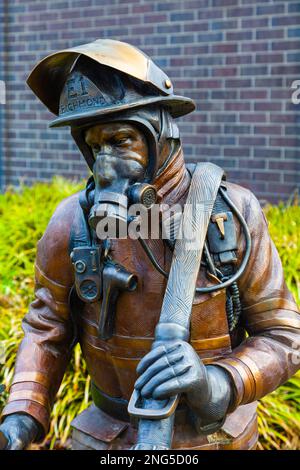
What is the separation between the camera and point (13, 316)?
386cm

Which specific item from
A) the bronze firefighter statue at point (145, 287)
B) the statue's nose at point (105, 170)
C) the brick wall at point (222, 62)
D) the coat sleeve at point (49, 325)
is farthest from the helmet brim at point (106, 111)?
the brick wall at point (222, 62)

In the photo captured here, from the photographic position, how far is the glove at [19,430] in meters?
1.82

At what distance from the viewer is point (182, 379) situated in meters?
1.55

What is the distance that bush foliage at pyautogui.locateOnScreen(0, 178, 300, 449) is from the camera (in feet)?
11.0

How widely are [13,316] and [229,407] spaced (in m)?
2.38

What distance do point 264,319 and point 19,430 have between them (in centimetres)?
85

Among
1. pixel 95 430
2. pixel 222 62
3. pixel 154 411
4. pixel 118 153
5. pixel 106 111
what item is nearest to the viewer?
pixel 154 411

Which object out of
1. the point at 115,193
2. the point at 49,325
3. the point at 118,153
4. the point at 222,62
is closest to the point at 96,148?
the point at 118,153

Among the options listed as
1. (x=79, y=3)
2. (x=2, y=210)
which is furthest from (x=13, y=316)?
(x=79, y=3)

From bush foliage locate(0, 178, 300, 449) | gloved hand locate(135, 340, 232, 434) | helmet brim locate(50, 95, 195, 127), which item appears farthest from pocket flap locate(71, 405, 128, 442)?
bush foliage locate(0, 178, 300, 449)

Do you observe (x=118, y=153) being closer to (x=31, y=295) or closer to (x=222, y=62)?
(x=31, y=295)

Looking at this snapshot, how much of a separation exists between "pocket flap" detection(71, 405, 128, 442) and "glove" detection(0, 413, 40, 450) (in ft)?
0.64

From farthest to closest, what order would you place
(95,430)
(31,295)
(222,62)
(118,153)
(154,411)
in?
(222,62) → (31,295) → (95,430) → (118,153) → (154,411)
